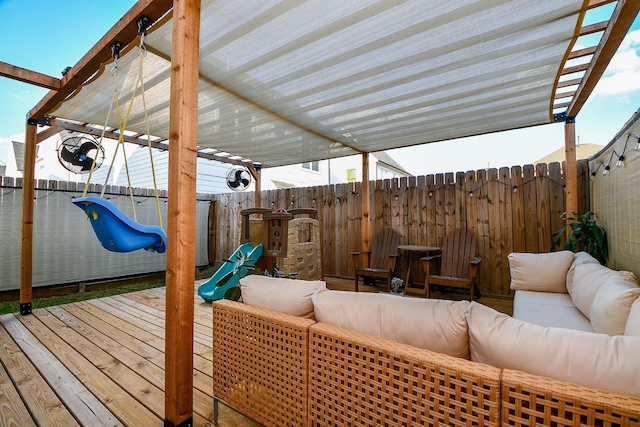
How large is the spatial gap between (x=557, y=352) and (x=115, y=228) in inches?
86.9

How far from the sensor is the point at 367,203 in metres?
5.40

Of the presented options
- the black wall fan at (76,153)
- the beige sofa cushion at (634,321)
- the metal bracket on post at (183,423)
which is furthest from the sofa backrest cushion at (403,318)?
the black wall fan at (76,153)

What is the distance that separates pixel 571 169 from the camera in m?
3.60

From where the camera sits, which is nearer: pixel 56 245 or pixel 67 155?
pixel 67 155

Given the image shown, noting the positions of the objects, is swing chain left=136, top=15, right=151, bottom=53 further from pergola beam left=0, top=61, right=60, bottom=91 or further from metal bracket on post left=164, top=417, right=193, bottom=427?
metal bracket on post left=164, top=417, right=193, bottom=427

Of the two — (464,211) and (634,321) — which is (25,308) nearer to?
(634,321)

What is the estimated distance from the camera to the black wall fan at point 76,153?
3.77m

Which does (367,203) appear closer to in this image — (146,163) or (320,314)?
(320,314)

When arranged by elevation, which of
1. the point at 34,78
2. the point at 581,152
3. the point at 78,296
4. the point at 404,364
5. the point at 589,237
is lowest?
the point at 78,296

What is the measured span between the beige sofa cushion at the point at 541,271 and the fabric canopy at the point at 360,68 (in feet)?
5.63

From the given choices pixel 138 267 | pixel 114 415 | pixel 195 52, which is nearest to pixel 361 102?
pixel 195 52

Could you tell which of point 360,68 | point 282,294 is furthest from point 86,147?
point 282,294

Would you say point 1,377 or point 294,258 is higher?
point 294,258

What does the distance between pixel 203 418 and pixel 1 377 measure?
69.5 inches
